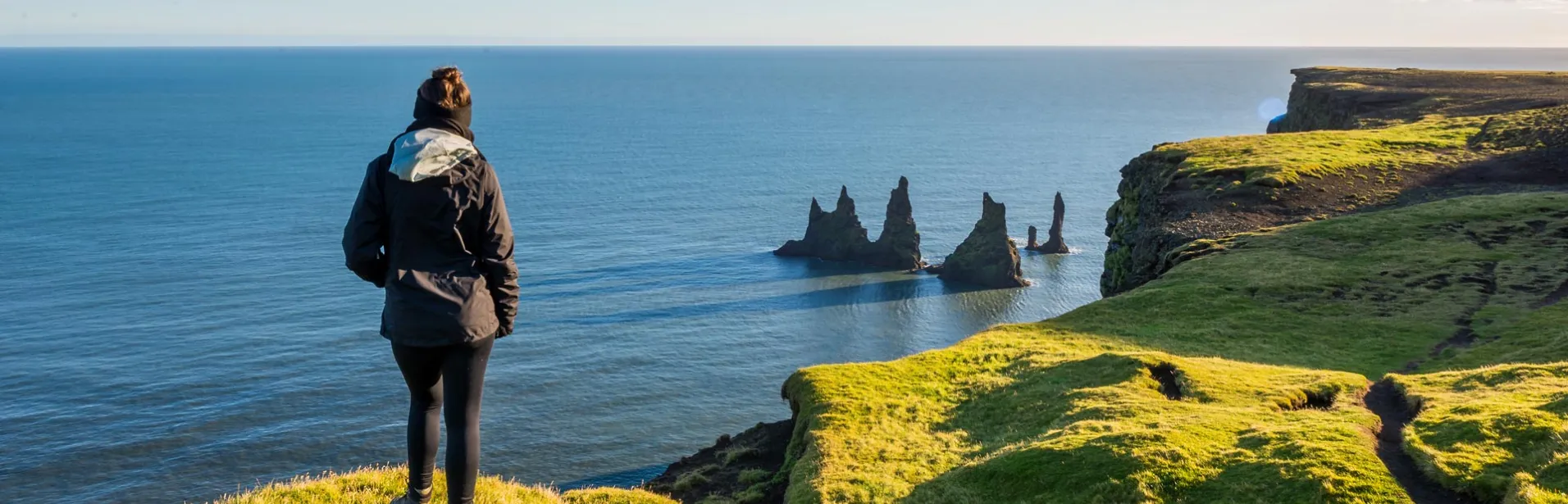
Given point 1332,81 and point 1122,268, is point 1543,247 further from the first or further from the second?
point 1332,81

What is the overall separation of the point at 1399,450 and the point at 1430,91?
7454 cm

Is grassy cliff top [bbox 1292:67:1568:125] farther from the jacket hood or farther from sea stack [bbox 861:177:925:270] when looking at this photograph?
the jacket hood

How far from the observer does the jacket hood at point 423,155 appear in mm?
9406

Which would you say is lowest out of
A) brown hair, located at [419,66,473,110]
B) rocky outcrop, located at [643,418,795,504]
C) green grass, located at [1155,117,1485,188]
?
rocky outcrop, located at [643,418,795,504]

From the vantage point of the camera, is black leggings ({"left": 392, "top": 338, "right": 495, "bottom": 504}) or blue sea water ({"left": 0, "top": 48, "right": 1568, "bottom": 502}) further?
blue sea water ({"left": 0, "top": 48, "right": 1568, "bottom": 502})

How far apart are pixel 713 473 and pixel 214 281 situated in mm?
111891

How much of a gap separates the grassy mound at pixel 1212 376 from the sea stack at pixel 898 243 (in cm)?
9191

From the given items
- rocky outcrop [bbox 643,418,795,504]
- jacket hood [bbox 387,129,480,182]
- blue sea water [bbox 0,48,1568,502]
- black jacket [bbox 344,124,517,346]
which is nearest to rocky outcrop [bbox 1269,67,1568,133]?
blue sea water [bbox 0,48,1568,502]

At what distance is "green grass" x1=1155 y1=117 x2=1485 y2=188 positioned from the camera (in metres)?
51.3

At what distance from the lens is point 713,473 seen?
24.4m

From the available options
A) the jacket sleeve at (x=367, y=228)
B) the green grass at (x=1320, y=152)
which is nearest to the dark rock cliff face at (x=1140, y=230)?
the green grass at (x=1320, y=152)

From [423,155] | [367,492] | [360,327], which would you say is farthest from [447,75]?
[360,327]

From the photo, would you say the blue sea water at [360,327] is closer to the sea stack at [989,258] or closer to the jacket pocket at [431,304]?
the sea stack at [989,258]

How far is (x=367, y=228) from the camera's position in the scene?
970 cm
